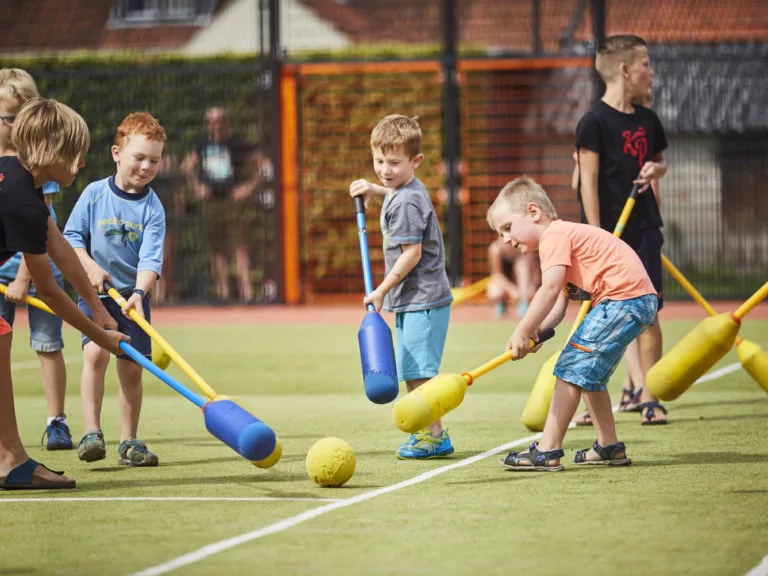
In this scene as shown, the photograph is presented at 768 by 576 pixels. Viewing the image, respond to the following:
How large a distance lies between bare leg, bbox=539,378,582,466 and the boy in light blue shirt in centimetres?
199

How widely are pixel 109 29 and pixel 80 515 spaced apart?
1575cm

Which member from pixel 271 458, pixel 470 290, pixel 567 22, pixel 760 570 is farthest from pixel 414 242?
pixel 567 22

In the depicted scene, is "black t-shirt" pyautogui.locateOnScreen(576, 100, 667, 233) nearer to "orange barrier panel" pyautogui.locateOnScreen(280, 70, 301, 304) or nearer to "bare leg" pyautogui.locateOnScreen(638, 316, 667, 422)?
"bare leg" pyautogui.locateOnScreen(638, 316, 667, 422)

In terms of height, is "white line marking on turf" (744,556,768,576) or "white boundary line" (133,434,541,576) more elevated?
"white line marking on turf" (744,556,768,576)

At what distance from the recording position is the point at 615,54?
303 inches

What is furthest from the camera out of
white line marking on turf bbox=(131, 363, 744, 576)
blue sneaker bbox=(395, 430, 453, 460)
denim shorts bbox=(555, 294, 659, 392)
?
blue sneaker bbox=(395, 430, 453, 460)

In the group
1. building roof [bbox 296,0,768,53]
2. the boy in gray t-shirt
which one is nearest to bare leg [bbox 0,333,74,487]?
the boy in gray t-shirt

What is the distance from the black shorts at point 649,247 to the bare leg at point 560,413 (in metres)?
1.83

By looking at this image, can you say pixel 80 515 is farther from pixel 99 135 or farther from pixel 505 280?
pixel 99 135

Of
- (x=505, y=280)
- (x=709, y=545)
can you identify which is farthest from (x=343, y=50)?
(x=709, y=545)

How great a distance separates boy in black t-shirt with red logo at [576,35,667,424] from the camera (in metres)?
7.66

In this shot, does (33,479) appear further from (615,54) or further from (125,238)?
(615,54)

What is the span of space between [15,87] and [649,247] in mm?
3525

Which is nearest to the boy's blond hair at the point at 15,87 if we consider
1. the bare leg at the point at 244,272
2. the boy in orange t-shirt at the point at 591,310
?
the boy in orange t-shirt at the point at 591,310
